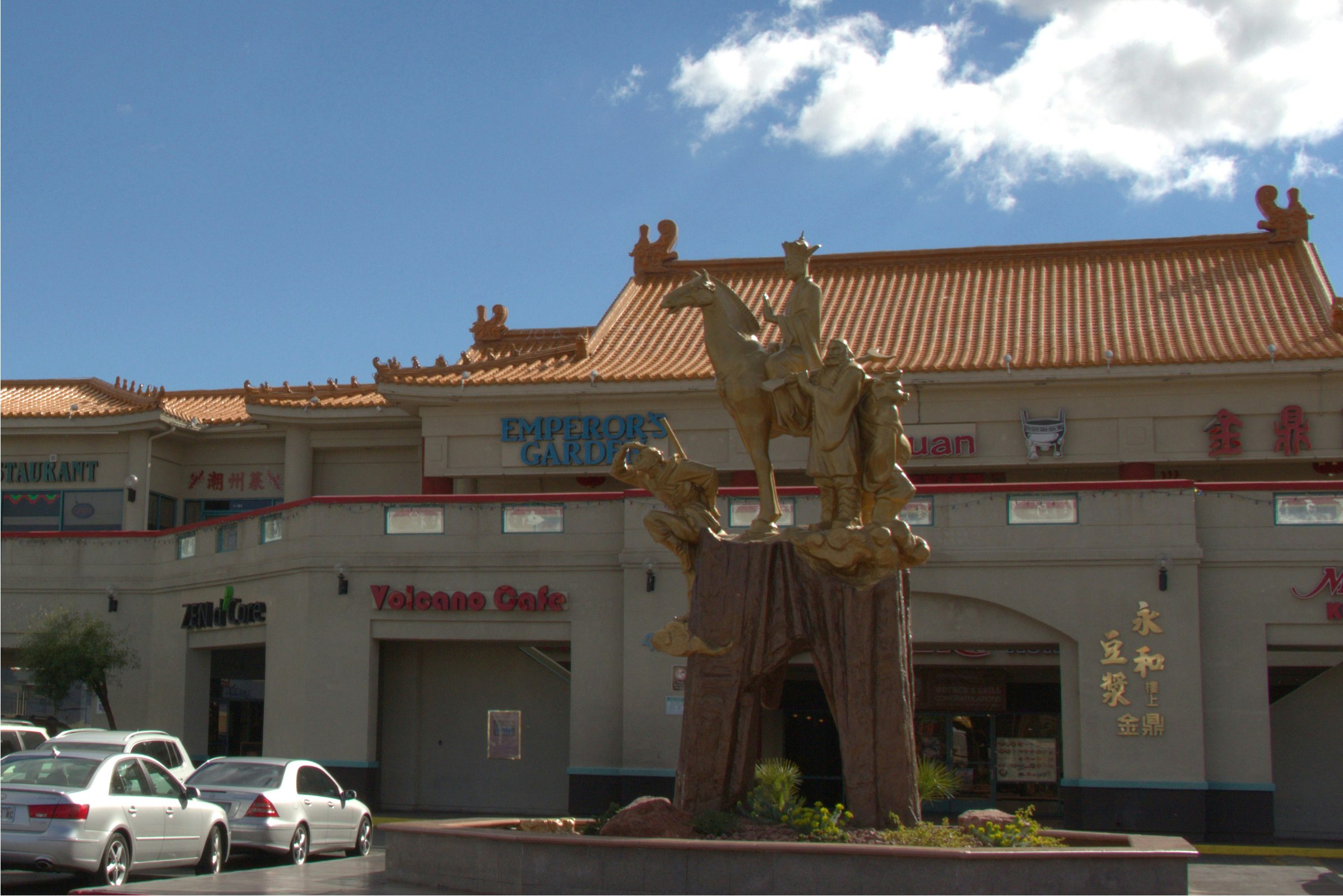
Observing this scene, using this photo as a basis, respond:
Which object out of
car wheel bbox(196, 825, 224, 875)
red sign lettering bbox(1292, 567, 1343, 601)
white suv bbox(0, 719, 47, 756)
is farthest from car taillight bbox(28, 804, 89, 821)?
red sign lettering bbox(1292, 567, 1343, 601)

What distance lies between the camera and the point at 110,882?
1294cm

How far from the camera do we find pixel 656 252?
3484 centimetres

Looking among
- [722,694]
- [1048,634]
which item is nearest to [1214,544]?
[1048,634]

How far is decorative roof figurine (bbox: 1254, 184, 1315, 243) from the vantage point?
1222 inches

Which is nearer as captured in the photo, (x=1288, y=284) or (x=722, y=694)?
(x=722, y=694)

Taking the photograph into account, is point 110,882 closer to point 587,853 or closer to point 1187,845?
point 587,853

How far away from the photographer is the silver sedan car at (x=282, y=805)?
16.3 meters

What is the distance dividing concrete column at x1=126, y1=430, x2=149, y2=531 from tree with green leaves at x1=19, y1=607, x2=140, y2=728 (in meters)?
4.89

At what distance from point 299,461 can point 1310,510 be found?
21693mm

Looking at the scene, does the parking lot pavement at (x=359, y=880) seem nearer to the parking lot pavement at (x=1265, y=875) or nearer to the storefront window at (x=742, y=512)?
the parking lot pavement at (x=1265, y=875)

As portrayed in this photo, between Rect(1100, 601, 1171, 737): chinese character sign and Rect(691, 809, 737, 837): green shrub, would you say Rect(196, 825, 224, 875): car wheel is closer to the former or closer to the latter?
Rect(691, 809, 737, 837): green shrub

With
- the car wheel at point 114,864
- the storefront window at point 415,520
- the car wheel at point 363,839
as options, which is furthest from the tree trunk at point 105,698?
the car wheel at point 114,864

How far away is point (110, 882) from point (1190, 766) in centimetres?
1525

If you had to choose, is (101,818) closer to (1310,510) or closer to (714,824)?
(714,824)
